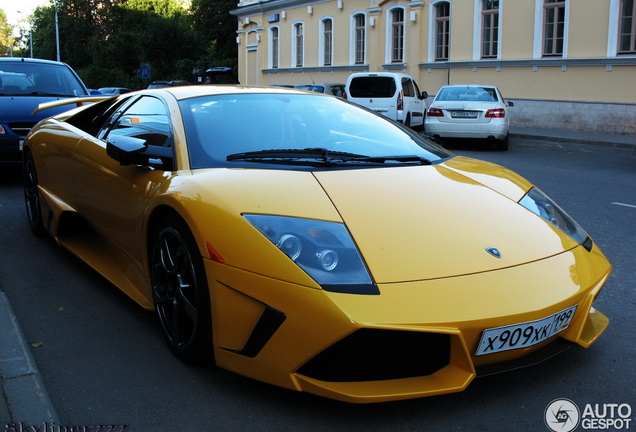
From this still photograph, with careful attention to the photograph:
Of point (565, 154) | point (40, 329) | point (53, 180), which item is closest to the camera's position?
point (40, 329)

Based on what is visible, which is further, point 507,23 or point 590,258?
point 507,23

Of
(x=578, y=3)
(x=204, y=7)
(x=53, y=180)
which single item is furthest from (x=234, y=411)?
(x=204, y=7)

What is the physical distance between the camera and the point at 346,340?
7.97ft

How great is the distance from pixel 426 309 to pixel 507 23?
21348mm

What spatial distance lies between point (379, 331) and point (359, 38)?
28.8 meters

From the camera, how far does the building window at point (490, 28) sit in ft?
74.5

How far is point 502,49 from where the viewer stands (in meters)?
22.3

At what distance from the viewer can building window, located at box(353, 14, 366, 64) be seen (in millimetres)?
29727

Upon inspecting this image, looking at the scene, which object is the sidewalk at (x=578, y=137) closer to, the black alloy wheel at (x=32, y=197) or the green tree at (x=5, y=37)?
the black alloy wheel at (x=32, y=197)

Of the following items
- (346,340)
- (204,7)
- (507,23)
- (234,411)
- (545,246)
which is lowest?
(234,411)

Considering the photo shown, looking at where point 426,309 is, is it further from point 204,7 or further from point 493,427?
point 204,7

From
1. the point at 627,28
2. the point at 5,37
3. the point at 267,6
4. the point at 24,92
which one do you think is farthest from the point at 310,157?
the point at 5,37

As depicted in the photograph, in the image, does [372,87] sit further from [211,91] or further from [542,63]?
[211,91]

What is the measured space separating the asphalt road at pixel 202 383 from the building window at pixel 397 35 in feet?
78.8
